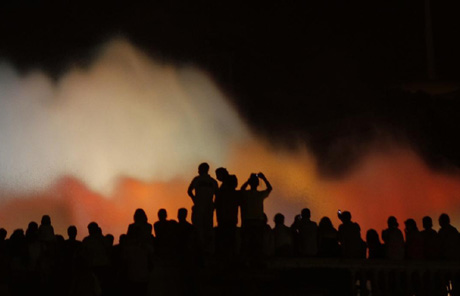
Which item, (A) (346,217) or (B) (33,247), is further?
(A) (346,217)

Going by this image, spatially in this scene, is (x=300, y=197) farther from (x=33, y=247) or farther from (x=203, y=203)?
(x=33, y=247)

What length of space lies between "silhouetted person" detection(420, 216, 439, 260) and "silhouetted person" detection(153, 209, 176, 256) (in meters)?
5.87

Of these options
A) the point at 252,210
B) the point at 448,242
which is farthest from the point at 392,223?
the point at 252,210

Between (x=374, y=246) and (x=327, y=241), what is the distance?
3.48 feet

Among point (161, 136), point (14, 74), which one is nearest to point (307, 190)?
point (161, 136)

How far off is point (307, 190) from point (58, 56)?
1113 centimetres

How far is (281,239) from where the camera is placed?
Answer: 70.0 ft

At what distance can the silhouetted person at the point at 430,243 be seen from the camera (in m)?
21.7

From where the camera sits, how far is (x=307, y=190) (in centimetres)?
3431

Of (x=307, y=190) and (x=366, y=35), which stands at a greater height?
(x=366, y=35)

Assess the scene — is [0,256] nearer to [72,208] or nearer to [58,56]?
[72,208]

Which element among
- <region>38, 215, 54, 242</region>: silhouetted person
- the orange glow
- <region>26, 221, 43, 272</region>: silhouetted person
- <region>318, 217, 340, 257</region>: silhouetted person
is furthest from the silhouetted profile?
the orange glow

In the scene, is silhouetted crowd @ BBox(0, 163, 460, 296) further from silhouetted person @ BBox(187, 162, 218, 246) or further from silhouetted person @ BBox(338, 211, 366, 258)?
silhouetted person @ BBox(338, 211, 366, 258)

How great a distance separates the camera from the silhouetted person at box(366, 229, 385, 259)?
71.5 ft
